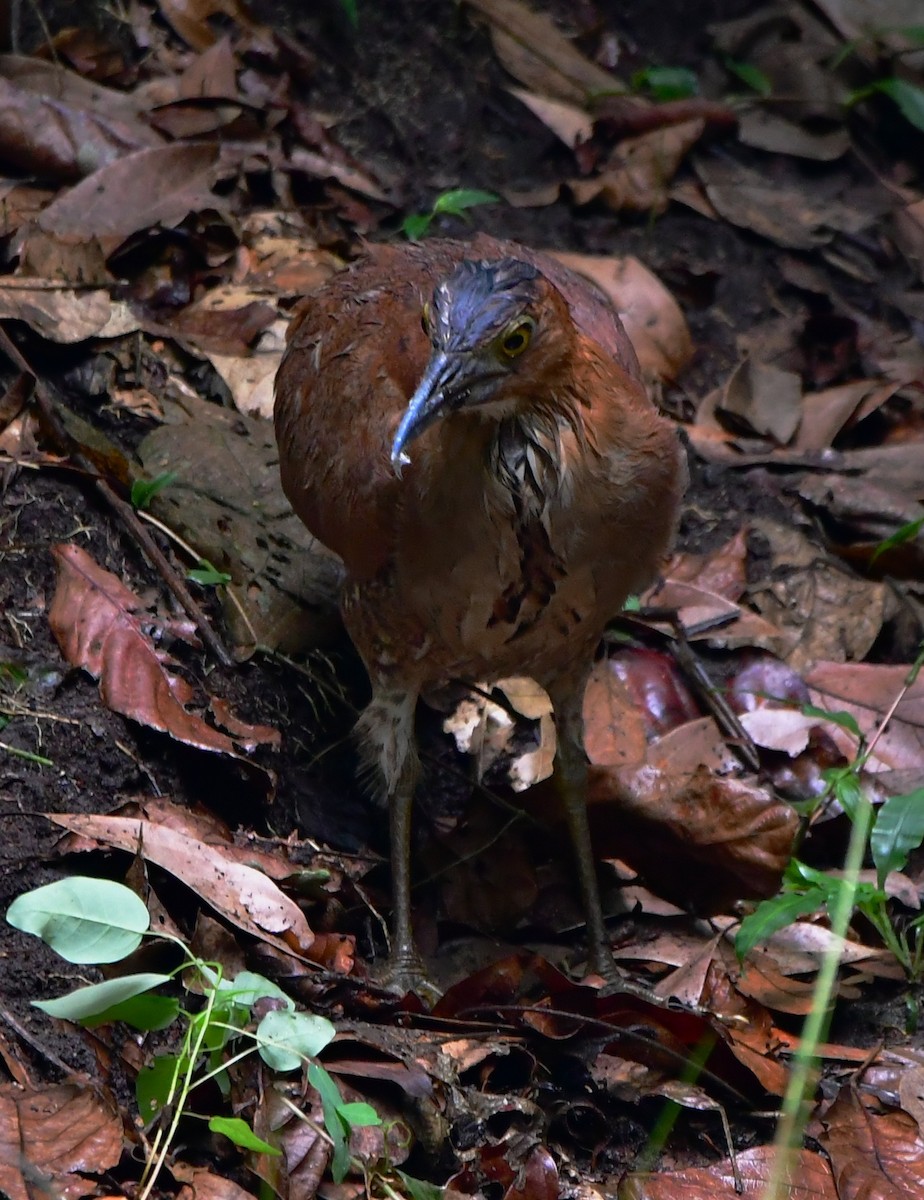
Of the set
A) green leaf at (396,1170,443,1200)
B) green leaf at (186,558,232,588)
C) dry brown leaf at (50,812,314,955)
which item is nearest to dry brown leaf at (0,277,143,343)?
green leaf at (186,558,232,588)

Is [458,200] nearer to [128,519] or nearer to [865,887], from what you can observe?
[128,519]

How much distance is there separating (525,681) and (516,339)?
2110mm

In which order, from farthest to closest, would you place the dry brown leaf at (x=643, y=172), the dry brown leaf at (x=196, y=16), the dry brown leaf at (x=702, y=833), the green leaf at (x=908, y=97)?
the green leaf at (x=908, y=97)
the dry brown leaf at (x=643, y=172)
the dry brown leaf at (x=196, y=16)
the dry brown leaf at (x=702, y=833)

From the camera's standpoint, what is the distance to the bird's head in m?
3.01

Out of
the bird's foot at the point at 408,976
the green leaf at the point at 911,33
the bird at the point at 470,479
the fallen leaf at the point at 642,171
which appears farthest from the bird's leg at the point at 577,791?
the green leaf at the point at 911,33

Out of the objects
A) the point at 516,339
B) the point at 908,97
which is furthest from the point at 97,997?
the point at 908,97

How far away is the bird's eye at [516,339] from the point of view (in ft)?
10.1

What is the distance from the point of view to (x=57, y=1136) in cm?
A: 272

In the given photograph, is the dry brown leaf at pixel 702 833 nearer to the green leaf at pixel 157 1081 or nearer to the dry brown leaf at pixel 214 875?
the dry brown leaf at pixel 214 875

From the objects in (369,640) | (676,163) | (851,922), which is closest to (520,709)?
(369,640)

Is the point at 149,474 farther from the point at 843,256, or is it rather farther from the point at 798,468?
the point at 843,256

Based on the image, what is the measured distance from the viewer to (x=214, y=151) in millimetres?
5875

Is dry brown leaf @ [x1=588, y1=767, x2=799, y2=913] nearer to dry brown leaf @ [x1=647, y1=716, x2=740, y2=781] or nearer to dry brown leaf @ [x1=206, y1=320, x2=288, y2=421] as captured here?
dry brown leaf @ [x1=647, y1=716, x2=740, y2=781]

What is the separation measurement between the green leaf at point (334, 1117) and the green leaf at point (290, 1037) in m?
0.04
